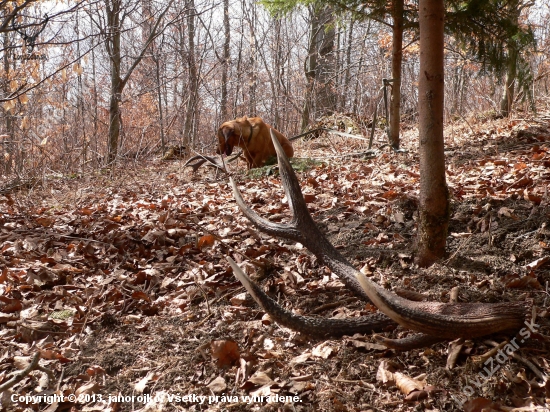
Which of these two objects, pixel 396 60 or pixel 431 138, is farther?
pixel 396 60

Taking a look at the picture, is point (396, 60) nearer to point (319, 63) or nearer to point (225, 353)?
point (225, 353)

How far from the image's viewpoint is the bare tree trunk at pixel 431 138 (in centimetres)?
226

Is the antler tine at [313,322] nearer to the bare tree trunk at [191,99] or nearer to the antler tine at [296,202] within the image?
the antler tine at [296,202]

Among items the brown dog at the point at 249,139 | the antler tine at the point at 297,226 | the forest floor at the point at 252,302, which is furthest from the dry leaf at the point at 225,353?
the brown dog at the point at 249,139

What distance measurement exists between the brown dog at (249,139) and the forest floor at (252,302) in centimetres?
228

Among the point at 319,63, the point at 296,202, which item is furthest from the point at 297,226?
the point at 319,63

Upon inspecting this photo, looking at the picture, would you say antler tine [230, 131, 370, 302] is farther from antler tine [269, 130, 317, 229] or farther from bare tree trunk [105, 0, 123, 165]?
bare tree trunk [105, 0, 123, 165]

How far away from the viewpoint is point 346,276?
6.98ft

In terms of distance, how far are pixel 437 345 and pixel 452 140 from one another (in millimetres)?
5354

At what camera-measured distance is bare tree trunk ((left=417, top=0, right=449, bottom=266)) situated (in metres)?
2.26

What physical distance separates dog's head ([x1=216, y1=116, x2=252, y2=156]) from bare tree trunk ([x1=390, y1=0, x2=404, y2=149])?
2.36 meters

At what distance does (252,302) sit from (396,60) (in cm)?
480

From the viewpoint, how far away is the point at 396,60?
598cm

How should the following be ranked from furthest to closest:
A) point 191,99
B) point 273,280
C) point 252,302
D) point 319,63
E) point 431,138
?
point 319,63 → point 191,99 → point 273,280 → point 252,302 → point 431,138
